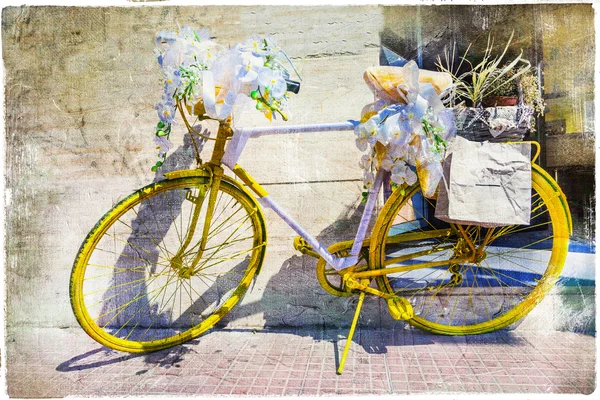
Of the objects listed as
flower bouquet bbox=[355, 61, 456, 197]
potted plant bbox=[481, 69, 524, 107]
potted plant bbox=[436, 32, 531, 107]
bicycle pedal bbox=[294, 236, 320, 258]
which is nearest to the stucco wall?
bicycle pedal bbox=[294, 236, 320, 258]

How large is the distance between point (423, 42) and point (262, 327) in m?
2.37

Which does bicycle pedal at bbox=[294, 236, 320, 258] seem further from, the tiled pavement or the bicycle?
the tiled pavement

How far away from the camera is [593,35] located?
326 centimetres

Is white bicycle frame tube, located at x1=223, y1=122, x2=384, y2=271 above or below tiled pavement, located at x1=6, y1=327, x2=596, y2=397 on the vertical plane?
above

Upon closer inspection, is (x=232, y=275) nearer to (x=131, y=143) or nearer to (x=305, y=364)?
(x=305, y=364)

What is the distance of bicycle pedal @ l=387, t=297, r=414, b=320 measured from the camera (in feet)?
9.78

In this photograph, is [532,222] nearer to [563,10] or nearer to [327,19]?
[563,10]

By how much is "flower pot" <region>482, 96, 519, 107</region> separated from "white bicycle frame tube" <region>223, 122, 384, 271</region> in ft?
2.90

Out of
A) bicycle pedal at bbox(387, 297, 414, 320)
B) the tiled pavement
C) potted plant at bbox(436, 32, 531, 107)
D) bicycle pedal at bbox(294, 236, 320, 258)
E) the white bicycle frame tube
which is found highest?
potted plant at bbox(436, 32, 531, 107)

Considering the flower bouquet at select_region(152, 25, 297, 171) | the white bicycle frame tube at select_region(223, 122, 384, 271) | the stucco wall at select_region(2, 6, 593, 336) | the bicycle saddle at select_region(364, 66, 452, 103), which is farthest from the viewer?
the stucco wall at select_region(2, 6, 593, 336)

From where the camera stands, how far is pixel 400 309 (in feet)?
9.87

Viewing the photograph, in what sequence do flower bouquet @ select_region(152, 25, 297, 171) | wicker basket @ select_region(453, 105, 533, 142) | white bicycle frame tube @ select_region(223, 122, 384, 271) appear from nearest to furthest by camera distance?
flower bouquet @ select_region(152, 25, 297, 171) < white bicycle frame tube @ select_region(223, 122, 384, 271) < wicker basket @ select_region(453, 105, 533, 142)

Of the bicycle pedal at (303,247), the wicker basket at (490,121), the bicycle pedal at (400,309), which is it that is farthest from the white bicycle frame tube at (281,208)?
the wicker basket at (490,121)

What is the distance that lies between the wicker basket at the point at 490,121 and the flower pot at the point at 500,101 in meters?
0.09
